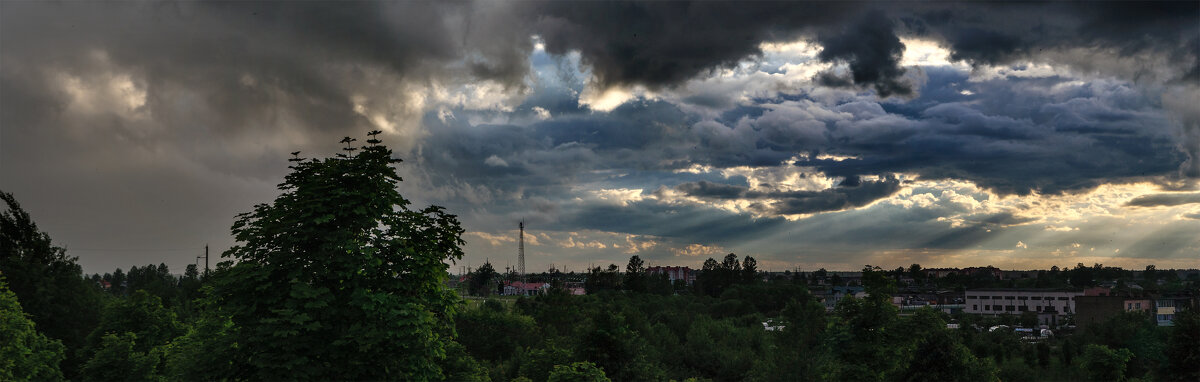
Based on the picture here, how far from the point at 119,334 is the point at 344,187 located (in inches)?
1434

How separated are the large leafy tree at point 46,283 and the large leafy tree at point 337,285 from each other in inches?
1578

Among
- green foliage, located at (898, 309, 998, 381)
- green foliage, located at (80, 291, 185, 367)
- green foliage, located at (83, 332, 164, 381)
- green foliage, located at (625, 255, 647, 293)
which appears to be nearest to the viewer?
green foliage, located at (83, 332, 164, 381)

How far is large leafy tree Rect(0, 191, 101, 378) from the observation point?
52438 mm

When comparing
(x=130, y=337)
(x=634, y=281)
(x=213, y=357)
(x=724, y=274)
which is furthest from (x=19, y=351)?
(x=724, y=274)

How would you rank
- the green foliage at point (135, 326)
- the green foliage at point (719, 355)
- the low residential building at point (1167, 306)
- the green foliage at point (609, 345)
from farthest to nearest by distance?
the low residential building at point (1167, 306) → the green foliage at point (719, 355) → the green foliage at point (135, 326) → the green foliage at point (609, 345)

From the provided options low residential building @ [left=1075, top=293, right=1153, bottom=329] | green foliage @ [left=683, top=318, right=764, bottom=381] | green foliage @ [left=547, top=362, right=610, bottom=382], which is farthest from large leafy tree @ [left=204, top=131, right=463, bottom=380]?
low residential building @ [left=1075, top=293, right=1153, bottom=329]

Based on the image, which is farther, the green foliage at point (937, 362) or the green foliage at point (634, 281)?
the green foliage at point (634, 281)

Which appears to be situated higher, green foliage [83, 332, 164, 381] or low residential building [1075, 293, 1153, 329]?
green foliage [83, 332, 164, 381]

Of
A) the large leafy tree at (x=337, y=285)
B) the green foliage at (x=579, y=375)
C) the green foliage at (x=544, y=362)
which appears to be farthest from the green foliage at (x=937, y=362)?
the large leafy tree at (x=337, y=285)

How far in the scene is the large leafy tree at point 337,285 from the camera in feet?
63.5

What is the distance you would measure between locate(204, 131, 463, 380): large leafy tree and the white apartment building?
147m

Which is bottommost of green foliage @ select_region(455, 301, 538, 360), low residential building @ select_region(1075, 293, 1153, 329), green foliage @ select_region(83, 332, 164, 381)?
low residential building @ select_region(1075, 293, 1153, 329)

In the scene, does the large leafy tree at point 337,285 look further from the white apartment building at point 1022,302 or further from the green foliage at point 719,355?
the white apartment building at point 1022,302

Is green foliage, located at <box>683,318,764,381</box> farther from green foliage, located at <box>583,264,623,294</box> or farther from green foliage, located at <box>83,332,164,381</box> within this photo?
green foliage, located at <box>583,264,623,294</box>
